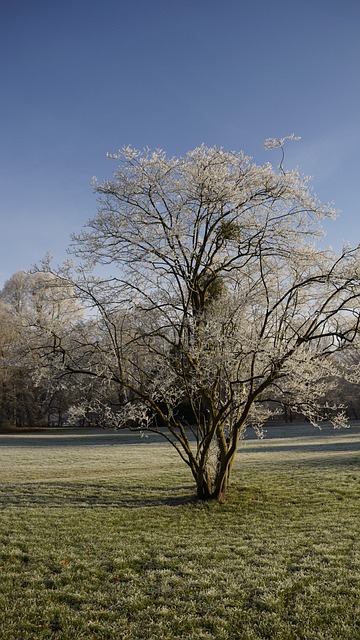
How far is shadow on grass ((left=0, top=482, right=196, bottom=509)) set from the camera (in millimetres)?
11315

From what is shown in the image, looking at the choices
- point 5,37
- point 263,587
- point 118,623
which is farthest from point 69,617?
point 5,37

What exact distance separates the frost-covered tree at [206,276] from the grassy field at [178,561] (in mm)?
1958

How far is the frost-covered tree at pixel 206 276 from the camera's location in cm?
1074

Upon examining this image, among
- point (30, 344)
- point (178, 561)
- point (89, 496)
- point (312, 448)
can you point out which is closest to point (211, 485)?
point (89, 496)

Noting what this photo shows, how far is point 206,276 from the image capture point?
12.3 m

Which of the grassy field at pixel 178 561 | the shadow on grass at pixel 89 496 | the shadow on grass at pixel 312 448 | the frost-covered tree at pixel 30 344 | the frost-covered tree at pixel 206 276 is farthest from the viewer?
the shadow on grass at pixel 312 448

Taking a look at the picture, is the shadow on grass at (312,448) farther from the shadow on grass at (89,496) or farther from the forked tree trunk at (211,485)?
the forked tree trunk at (211,485)

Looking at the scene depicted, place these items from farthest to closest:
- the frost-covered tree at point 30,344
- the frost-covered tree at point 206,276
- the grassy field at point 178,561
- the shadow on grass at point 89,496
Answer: the frost-covered tree at point 30,344 → the shadow on grass at point 89,496 → the frost-covered tree at point 206,276 → the grassy field at point 178,561

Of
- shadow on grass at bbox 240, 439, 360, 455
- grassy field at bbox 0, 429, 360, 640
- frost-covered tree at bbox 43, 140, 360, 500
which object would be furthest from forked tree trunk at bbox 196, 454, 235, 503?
shadow on grass at bbox 240, 439, 360, 455

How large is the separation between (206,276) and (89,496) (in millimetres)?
6359

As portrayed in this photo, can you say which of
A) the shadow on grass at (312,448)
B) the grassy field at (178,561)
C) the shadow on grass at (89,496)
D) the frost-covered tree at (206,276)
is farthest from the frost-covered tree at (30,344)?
the shadow on grass at (312,448)

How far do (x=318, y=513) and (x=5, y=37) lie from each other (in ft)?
41.4

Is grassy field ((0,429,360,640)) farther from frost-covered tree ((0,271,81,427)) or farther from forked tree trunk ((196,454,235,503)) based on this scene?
frost-covered tree ((0,271,81,427))

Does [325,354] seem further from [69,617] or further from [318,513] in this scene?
[69,617]
